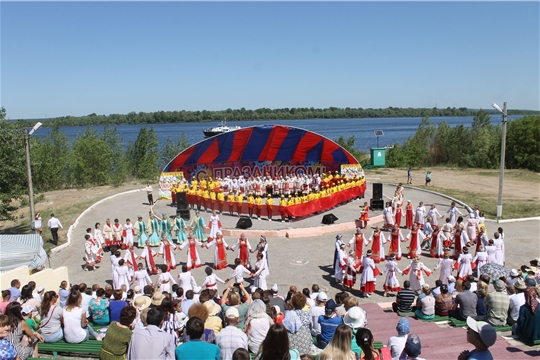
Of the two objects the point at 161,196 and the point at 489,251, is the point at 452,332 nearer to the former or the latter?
the point at 489,251

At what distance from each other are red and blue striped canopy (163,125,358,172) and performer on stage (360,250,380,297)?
602 inches

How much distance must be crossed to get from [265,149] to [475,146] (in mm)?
25289

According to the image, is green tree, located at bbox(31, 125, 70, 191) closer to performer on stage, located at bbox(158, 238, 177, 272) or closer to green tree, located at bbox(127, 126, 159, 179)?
green tree, located at bbox(127, 126, 159, 179)

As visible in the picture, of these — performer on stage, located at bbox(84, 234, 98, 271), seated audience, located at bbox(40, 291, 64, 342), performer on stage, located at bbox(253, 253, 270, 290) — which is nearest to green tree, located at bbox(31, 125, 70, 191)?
performer on stage, located at bbox(84, 234, 98, 271)

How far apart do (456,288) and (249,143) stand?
768 inches

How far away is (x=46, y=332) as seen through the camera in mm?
6992

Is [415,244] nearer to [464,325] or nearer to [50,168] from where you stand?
[464,325]

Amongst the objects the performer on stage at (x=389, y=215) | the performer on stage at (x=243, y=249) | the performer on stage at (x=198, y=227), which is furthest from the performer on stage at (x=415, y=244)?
the performer on stage at (x=198, y=227)

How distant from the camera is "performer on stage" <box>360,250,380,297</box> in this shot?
1152 cm

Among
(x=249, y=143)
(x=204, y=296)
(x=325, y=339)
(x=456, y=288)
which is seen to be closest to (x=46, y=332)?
(x=204, y=296)

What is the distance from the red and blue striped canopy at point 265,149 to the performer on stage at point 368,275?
50.2 ft

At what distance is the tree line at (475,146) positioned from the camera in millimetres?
38750

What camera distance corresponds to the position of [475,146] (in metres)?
43.0

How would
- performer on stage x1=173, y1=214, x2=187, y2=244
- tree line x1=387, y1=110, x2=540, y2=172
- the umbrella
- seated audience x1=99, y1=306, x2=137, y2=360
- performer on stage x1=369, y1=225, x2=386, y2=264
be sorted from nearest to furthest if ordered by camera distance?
1. seated audience x1=99, y1=306, x2=137, y2=360
2. the umbrella
3. performer on stage x1=369, y1=225, x2=386, y2=264
4. performer on stage x1=173, y1=214, x2=187, y2=244
5. tree line x1=387, y1=110, x2=540, y2=172
